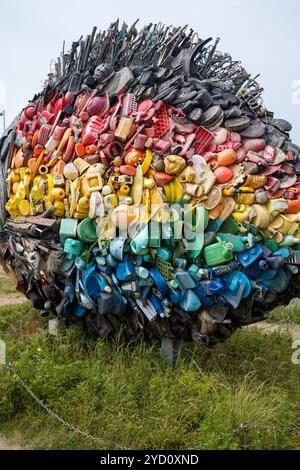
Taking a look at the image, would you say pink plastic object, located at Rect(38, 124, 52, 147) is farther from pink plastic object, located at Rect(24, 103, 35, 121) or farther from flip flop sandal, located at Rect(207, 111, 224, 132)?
flip flop sandal, located at Rect(207, 111, 224, 132)

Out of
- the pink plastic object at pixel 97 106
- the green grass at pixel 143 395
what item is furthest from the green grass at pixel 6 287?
the pink plastic object at pixel 97 106

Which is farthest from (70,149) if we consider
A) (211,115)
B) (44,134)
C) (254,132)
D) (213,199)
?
(254,132)

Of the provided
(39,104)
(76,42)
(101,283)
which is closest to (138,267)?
(101,283)

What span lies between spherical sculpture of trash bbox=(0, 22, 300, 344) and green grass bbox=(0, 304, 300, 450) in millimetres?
329

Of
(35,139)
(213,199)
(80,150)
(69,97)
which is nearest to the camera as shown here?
(213,199)

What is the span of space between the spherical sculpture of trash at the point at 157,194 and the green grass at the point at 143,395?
33cm

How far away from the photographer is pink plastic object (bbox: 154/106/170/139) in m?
→ 4.45

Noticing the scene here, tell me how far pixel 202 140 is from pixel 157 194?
0.59 meters

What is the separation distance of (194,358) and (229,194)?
65.3 inches

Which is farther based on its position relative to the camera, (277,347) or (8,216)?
(277,347)

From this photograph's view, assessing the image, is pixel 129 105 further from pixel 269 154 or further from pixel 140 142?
pixel 269 154

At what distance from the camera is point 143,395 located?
4297 mm

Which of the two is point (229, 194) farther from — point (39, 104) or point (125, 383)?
point (39, 104)

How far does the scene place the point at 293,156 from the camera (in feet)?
14.4
